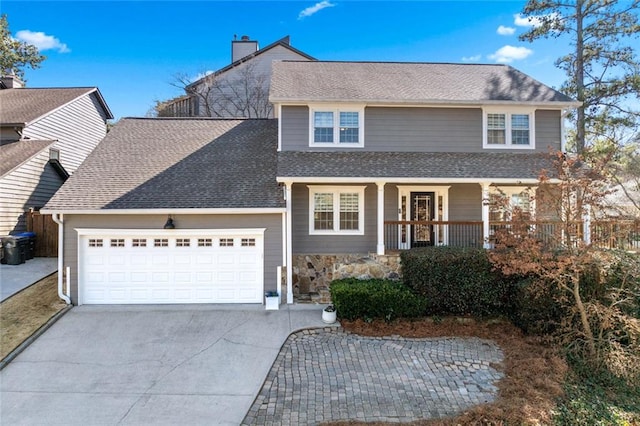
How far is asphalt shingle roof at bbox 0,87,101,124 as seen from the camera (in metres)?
13.8

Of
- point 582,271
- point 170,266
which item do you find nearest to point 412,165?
point 582,271

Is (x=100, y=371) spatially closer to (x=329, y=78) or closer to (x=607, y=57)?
(x=329, y=78)

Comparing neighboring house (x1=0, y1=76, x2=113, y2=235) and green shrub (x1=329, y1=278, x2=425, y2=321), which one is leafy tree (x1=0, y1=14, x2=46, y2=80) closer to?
neighboring house (x1=0, y1=76, x2=113, y2=235)

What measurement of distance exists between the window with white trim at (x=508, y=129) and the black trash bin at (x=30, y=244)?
16.2 m

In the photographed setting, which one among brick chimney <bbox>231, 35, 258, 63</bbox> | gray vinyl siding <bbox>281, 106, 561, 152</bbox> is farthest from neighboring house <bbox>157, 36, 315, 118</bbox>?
gray vinyl siding <bbox>281, 106, 561, 152</bbox>

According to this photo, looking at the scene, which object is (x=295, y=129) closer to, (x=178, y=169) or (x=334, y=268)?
(x=178, y=169)

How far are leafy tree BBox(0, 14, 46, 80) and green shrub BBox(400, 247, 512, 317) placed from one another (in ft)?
89.3

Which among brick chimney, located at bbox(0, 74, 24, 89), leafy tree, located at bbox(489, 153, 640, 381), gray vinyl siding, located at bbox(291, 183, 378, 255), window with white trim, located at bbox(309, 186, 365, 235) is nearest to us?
leafy tree, located at bbox(489, 153, 640, 381)

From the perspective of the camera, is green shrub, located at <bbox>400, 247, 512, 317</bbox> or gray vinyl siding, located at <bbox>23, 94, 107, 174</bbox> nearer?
green shrub, located at <bbox>400, 247, 512, 317</bbox>

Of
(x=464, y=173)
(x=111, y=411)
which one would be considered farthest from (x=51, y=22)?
(x=464, y=173)

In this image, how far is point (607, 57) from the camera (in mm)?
15586

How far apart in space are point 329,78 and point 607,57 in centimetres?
1404

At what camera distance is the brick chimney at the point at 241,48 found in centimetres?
2234

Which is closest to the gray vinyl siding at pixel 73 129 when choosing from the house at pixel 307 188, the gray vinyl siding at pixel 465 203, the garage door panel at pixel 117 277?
the house at pixel 307 188
